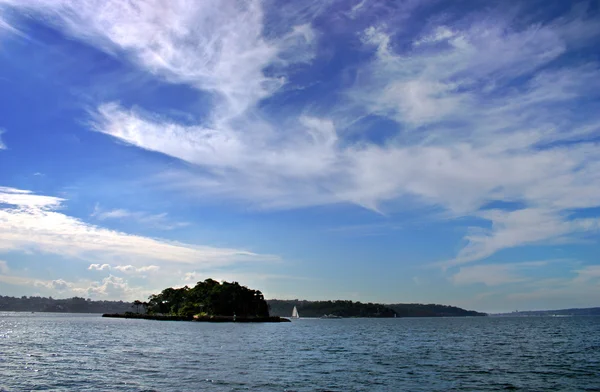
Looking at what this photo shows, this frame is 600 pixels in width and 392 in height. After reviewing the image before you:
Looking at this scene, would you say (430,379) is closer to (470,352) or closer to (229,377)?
(229,377)

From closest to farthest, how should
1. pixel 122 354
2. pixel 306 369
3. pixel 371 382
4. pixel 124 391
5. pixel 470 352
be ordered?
pixel 124 391, pixel 371 382, pixel 306 369, pixel 122 354, pixel 470 352

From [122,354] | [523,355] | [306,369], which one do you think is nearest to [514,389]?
[306,369]

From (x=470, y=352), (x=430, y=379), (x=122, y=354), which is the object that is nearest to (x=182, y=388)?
(x=430, y=379)

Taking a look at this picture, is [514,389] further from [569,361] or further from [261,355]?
[261,355]

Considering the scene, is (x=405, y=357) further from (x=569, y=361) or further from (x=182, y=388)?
(x=182, y=388)

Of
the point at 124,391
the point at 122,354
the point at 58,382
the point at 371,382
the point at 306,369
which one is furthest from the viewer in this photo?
the point at 122,354

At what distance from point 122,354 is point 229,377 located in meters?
24.3

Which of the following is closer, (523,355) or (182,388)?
(182,388)

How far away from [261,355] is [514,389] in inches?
1368

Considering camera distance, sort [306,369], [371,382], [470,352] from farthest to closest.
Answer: [470,352] < [306,369] < [371,382]

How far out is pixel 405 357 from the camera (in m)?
63.1

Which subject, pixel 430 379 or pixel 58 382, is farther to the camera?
pixel 430 379

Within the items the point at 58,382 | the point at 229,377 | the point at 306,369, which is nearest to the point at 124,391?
the point at 58,382

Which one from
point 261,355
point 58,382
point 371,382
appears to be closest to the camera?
point 58,382
